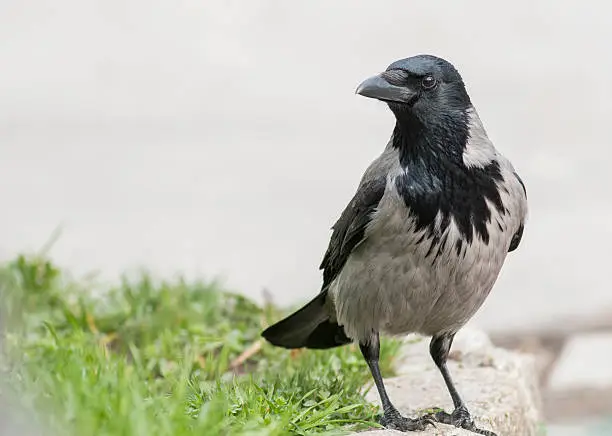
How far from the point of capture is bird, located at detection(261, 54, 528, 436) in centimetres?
497

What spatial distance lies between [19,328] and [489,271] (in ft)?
10.6

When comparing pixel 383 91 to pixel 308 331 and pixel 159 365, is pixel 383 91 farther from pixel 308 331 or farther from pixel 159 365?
pixel 159 365

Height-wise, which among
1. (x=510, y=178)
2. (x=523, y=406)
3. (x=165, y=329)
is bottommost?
(x=523, y=406)

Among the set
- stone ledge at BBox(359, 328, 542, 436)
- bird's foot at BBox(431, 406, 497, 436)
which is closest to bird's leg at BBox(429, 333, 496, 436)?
bird's foot at BBox(431, 406, 497, 436)

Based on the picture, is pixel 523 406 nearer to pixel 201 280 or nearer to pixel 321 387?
pixel 321 387

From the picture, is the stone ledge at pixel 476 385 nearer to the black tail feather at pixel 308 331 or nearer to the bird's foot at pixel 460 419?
the bird's foot at pixel 460 419

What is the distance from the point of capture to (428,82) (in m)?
5.01

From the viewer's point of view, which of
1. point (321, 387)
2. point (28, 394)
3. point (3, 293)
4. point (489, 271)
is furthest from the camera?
point (3, 293)

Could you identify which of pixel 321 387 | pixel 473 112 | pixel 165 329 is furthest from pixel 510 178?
pixel 165 329

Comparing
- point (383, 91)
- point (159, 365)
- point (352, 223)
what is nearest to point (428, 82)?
point (383, 91)

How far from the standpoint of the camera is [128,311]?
741cm

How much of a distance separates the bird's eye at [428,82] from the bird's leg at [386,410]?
114cm

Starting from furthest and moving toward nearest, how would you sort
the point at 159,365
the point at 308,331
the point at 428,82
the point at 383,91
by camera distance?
1. the point at 159,365
2. the point at 308,331
3. the point at 428,82
4. the point at 383,91

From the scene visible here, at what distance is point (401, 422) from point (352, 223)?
2.92ft
